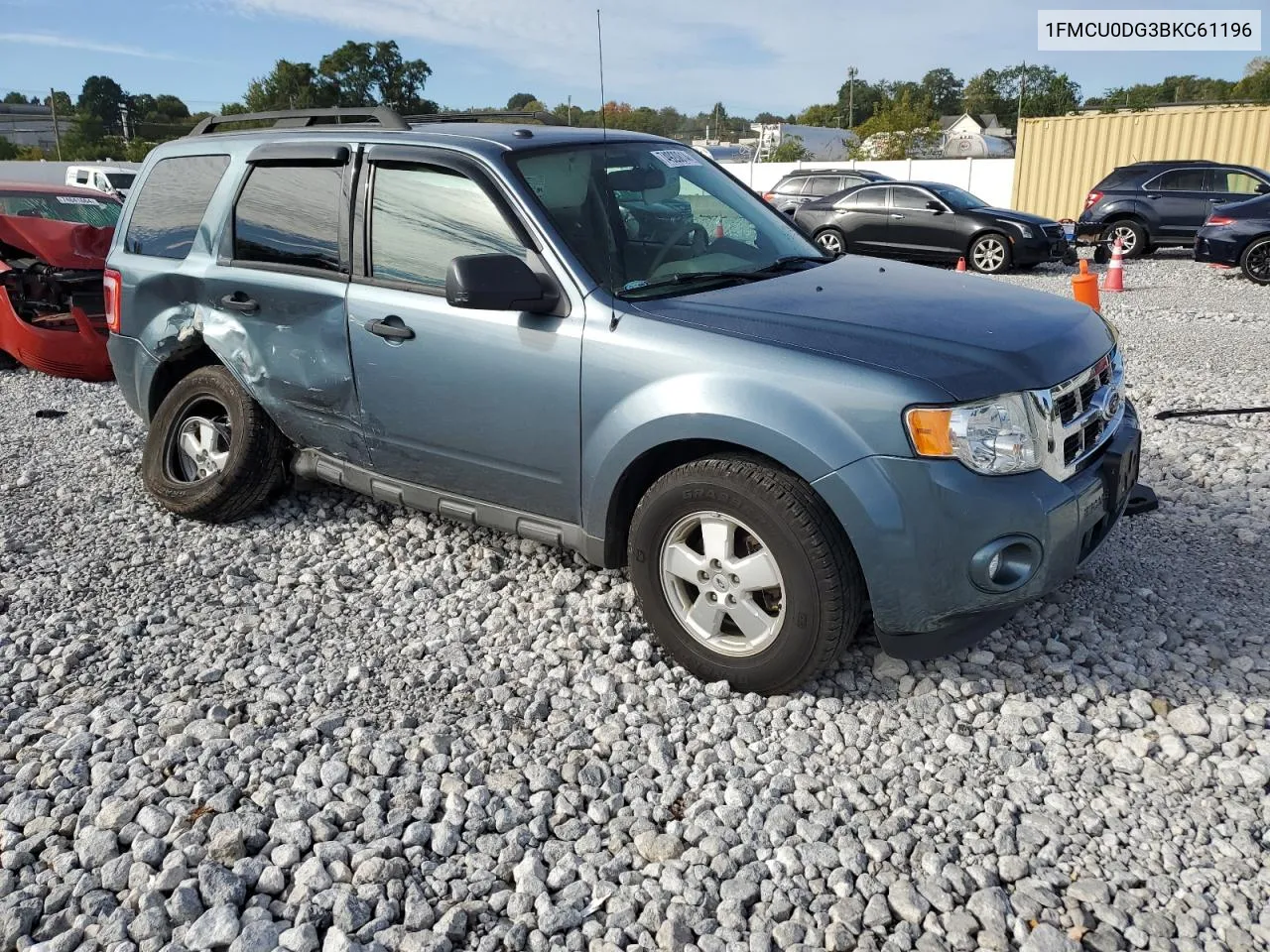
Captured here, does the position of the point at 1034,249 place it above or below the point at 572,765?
above

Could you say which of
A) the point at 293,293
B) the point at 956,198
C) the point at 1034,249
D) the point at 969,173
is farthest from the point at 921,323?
the point at 969,173

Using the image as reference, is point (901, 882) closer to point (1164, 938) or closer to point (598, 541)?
point (1164, 938)

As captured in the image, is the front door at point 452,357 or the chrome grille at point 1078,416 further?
the front door at point 452,357

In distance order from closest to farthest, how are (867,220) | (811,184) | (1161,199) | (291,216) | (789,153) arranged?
(291,216) < (867,220) < (1161,199) < (811,184) < (789,153)

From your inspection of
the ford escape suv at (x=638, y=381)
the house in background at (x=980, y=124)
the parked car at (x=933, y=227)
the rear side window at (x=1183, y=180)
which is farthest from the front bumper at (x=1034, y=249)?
the house in background at (x=980, y=124)

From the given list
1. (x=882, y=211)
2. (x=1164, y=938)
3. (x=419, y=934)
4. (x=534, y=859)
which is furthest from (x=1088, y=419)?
(x=882, y=211)

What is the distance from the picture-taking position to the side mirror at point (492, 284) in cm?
349

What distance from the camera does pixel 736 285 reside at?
3889 millimetres

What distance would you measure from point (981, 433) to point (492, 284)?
1671 mm

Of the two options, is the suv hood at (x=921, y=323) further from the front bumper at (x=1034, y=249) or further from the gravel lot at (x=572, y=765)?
the front bumper at (x=1034, y=249)

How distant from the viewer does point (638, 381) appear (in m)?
3.48

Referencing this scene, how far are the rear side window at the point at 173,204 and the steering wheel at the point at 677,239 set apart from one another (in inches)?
90.8

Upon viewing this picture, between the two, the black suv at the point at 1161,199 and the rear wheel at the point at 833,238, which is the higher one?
the black suv at the point at 1161,199

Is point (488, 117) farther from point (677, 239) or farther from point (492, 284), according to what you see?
point (492, 284)
